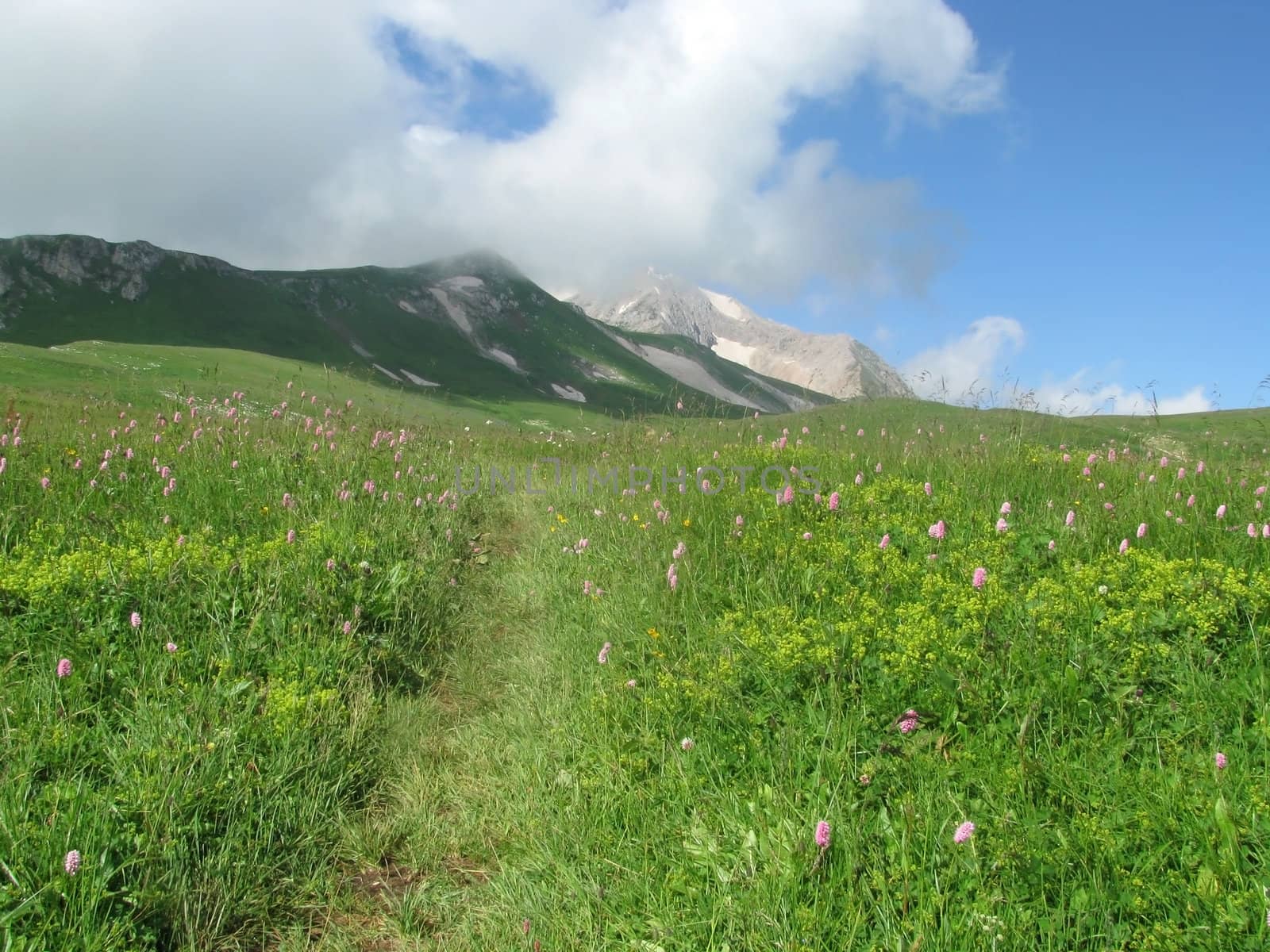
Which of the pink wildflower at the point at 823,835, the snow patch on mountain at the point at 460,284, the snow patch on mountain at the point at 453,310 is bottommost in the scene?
the pink wildflower at the point at 823,835

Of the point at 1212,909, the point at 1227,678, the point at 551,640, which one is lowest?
the point at 551,640

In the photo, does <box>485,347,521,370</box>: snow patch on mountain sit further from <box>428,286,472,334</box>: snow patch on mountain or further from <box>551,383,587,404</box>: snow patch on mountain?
<box>551,383,587,404</box>: snow patch on mountain

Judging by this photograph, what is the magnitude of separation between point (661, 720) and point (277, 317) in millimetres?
156419

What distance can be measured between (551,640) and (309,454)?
4352mm

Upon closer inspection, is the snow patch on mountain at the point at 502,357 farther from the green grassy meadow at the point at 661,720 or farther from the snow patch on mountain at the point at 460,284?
the green grassy meadow at the point at 661,720

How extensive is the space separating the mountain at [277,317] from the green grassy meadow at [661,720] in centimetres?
10143

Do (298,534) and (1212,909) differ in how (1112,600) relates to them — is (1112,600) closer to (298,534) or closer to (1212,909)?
(1212,909)

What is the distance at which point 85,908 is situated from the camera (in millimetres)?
2635

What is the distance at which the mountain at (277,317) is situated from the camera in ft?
412

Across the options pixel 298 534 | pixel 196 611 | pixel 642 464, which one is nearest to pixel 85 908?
pixel 196 611

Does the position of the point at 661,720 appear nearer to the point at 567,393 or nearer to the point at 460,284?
the point at 567,393

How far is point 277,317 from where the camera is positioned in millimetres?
141625

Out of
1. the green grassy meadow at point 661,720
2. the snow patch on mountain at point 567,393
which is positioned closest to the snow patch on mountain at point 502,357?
the snow patch on mountain at point 567,393

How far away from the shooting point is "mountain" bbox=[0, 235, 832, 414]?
12562 cm
